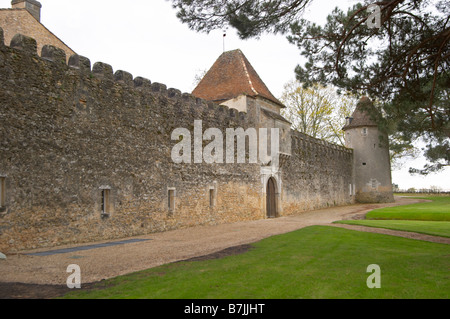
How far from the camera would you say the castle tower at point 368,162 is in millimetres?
35344

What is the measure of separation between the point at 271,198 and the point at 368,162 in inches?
666

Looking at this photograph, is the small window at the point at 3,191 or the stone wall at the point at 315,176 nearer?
the small window at the point at 3,191

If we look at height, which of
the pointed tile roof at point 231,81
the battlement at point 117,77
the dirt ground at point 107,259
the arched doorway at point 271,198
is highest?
the pointed tile roof at point 231,81

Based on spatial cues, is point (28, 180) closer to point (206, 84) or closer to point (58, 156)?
point (58, 156)

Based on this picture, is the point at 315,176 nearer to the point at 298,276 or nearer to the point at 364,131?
the point at 364,131

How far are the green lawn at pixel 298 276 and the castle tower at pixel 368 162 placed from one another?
26.7 meters

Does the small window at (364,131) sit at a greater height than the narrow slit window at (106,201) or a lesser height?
greater

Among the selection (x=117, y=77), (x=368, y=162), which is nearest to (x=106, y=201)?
(x=117, y=77)

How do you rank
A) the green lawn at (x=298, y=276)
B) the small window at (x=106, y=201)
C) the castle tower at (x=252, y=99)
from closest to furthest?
the green lawn at (x=298, y=276), the small window at (x=106, y=201), the castle tower at (x=252, y=99)

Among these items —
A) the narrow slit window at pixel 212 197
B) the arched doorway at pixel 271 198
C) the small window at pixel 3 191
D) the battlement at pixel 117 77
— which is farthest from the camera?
the arched doorway at pixel 271 198

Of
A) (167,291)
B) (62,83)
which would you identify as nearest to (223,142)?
(62,83)

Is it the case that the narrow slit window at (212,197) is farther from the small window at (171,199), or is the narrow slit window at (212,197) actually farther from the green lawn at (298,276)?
the green lawn at (298,276)

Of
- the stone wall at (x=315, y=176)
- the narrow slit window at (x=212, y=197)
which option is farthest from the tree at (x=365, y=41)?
the stone wall at (x=315, y=176)
